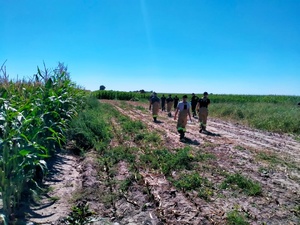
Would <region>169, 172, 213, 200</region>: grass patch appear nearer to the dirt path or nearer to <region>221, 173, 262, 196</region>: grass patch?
<region>221, 173, 262, 196</region>: grass patch

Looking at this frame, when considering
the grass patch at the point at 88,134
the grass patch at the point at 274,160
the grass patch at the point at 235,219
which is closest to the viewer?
the grass patch at the point at 235,219

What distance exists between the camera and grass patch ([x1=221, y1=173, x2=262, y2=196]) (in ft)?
16.9

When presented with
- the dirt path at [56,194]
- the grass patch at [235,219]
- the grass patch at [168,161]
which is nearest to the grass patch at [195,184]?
the grass patch at [168,161]

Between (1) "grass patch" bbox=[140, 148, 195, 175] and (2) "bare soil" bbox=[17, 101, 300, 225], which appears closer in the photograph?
(2) "bare soil" bbox=[17, 101, 300, 225]

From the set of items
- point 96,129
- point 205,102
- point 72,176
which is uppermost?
point 205,102

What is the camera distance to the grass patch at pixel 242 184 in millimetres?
5137

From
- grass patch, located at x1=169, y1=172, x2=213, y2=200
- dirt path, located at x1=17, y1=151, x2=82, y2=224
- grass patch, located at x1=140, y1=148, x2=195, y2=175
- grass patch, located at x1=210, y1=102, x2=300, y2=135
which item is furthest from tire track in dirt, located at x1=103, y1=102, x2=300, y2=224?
grass patch, located at x1=210, y1=102, x2=300, y2=135

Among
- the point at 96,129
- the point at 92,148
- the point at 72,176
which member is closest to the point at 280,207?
the point at 72,176

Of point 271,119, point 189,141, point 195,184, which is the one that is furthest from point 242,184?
point 271,119

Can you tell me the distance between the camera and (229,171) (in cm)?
636

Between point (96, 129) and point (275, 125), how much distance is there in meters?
10.5

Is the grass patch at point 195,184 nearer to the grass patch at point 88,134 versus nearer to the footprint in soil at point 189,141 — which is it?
the grass patch at point 88,134

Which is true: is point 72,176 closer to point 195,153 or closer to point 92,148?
point 92,148

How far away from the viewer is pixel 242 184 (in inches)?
215
